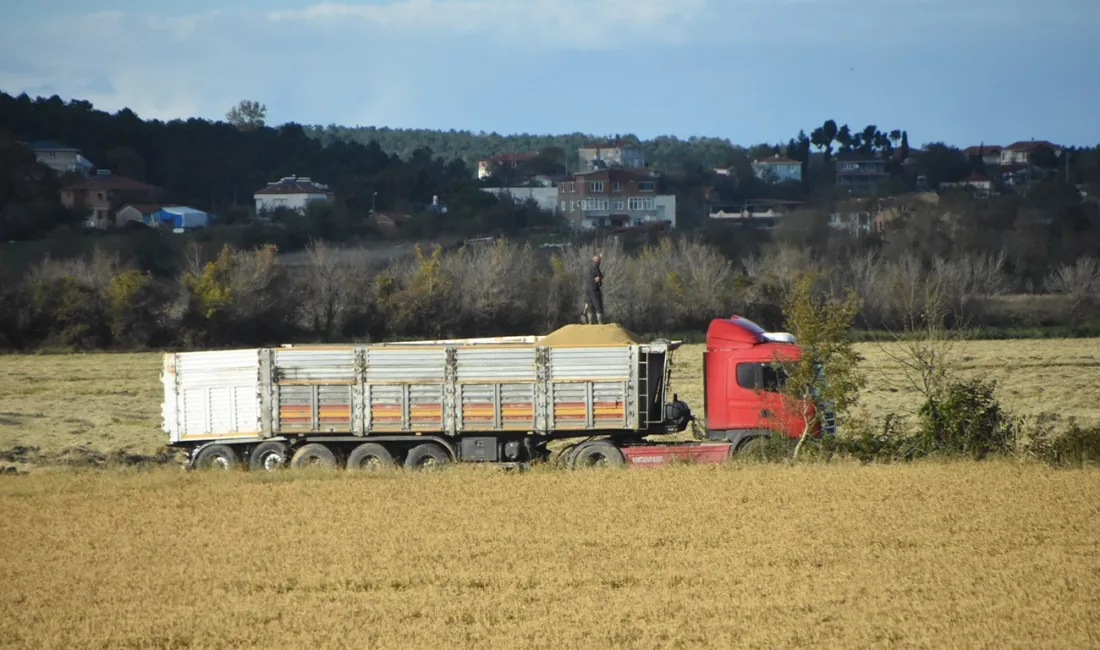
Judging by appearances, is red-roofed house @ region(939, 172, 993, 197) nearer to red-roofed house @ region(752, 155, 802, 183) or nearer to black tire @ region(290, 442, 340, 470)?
red-roofed house @ region(752, 155, 802, 183)

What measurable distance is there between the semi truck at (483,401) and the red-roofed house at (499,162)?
14708cm

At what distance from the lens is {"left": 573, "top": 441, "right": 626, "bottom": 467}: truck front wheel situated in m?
24.0

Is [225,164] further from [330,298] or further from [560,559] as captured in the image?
[560,559]

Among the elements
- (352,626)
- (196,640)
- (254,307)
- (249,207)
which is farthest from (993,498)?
(249,207)

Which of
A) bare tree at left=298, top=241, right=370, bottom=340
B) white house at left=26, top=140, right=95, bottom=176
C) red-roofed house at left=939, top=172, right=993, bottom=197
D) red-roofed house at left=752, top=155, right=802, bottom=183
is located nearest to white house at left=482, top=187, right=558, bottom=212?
red-roofed house at left=752, top=155, right=802, bottom=183

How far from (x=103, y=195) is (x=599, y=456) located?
9496cm

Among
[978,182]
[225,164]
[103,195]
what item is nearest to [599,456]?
[103,195]

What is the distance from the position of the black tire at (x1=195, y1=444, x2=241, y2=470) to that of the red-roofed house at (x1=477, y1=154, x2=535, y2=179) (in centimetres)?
14669

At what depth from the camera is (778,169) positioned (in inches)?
7244

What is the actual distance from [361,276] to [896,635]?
52657mm

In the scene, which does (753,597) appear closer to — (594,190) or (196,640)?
(196,640)

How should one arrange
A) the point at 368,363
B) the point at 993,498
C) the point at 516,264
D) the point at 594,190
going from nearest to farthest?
the point at 993,498 → the point at 368,363 → the point at 516,264 → the point at 594,190

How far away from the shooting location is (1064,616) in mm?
14047

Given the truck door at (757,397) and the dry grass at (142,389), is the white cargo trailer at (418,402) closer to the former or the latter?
the truck door at (757,397)
